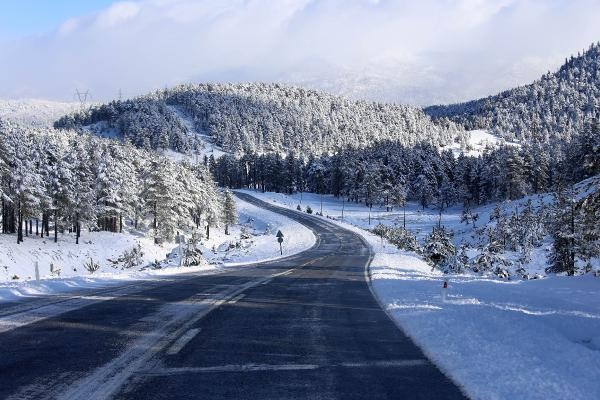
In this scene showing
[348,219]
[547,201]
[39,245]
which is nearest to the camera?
[39,245]

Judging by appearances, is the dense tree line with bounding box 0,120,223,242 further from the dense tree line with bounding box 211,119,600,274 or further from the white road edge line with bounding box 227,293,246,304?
the white road edge line with bounding box 227,293,246,304

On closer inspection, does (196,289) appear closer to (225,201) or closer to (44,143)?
(44,143)

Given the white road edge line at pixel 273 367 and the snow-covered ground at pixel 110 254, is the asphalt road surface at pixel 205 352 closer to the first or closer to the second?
the white road edge line at pixel 273 367

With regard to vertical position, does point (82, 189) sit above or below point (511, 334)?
above

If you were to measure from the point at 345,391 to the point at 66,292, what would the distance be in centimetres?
1174

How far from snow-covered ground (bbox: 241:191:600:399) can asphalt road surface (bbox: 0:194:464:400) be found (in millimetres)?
479

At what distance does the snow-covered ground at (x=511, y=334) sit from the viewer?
613cm

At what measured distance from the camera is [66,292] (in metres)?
14.9

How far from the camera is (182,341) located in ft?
26.1

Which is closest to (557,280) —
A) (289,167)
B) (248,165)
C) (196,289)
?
(196,289)

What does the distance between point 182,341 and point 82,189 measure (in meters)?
62.2

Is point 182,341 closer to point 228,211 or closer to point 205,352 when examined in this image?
point 205,352

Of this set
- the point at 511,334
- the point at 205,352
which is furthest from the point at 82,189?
the point at 511,334

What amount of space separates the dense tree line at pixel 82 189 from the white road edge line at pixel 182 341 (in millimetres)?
51893
